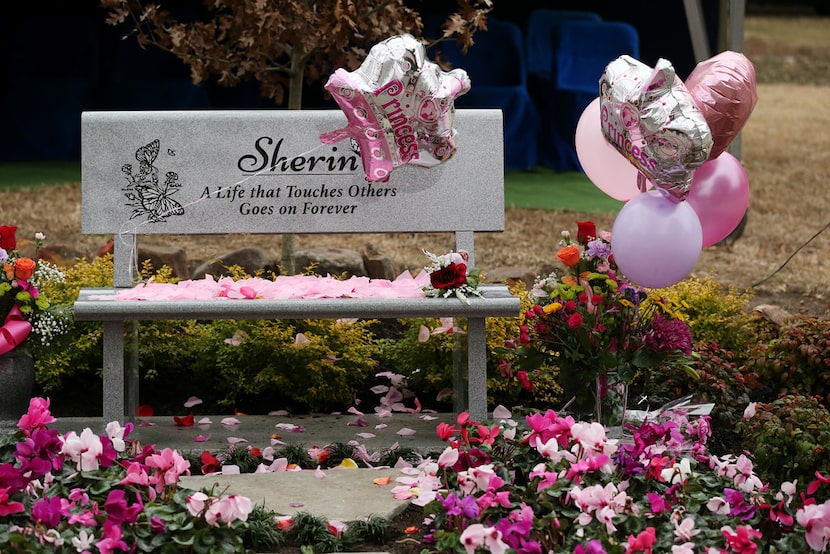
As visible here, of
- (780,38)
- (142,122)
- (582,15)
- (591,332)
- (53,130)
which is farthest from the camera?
(780,38)

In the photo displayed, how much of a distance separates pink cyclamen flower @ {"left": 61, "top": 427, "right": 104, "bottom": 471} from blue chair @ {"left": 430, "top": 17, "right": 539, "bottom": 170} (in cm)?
673

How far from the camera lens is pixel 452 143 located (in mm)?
4051

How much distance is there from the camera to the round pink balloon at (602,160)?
3.89 m

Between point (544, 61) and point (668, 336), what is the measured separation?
720cm

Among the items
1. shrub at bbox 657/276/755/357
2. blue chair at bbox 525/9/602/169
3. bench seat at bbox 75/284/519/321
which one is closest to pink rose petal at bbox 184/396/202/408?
bench seat at bbox 75/284/519/321

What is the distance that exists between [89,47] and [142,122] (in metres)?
6.32

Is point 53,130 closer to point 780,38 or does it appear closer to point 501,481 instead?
point 501,481

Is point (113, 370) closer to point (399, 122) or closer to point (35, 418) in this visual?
point (35, 418)

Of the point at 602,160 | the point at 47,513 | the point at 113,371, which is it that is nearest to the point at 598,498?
the point at 602,160

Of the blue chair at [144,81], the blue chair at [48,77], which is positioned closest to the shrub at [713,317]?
the blue chair at [144,81]

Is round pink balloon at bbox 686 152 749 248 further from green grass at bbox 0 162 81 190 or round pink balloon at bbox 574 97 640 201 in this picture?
green grass at bbox 0 162 81 190

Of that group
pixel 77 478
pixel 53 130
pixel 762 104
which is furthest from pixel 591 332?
pixel 762 104

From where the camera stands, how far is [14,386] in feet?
13.2

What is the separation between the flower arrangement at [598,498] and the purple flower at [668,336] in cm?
37
